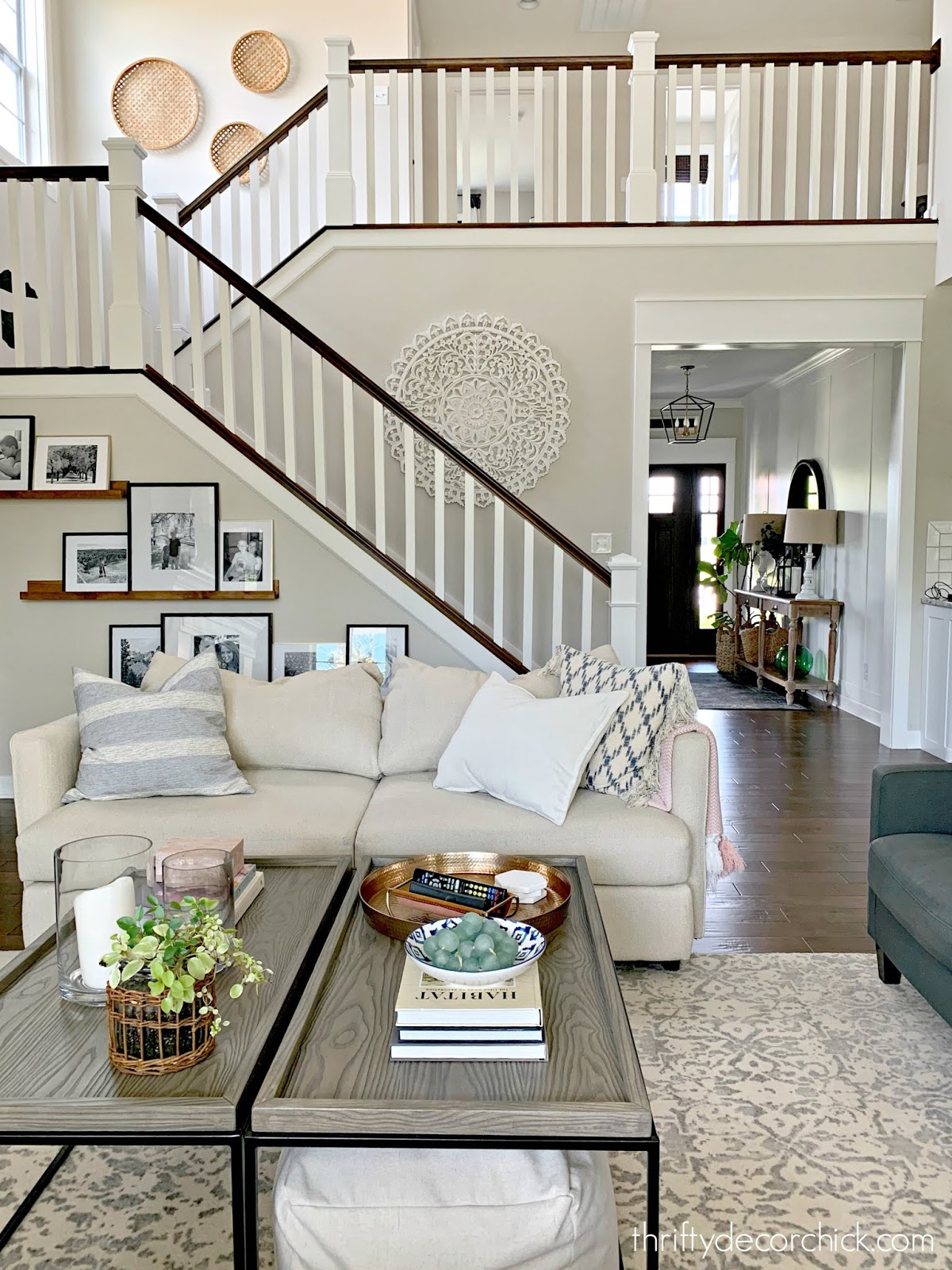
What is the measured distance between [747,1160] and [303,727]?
6.24 ft

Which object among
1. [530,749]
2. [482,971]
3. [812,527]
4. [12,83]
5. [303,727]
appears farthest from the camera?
[812,527]

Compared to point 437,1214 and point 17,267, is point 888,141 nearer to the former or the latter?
point 17,267

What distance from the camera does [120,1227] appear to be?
1.85 meters

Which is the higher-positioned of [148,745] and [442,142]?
[442,142]

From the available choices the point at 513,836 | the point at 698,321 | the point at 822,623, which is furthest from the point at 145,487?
the point at 822,623

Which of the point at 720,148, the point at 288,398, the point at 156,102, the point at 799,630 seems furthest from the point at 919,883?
the point at 156,102

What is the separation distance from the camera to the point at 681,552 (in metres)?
11.1

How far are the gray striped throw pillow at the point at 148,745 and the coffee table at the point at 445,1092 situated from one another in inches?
55.7

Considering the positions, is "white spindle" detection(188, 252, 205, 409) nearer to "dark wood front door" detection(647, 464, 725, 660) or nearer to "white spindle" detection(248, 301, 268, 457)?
"white spindle" detection(248, 301, 268, 457)

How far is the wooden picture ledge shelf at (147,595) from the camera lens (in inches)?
177

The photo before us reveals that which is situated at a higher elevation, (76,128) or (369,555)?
(76,128)

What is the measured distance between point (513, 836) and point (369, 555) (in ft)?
6.35

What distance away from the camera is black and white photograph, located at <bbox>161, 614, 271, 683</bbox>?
4.53m

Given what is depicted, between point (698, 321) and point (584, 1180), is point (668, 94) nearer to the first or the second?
point (698, 321)
